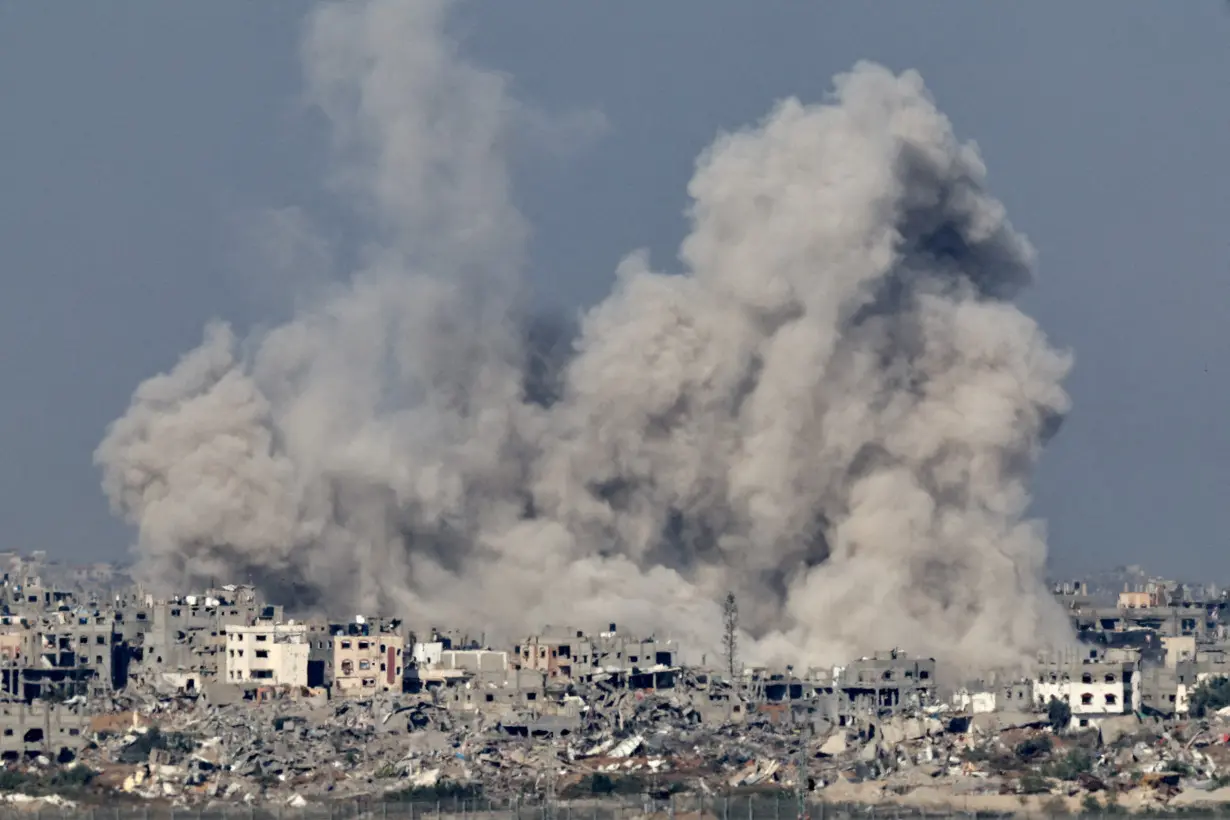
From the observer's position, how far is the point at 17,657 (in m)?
65.2

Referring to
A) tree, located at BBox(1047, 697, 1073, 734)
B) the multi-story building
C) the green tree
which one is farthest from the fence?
the green tree

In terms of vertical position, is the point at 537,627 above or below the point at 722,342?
below

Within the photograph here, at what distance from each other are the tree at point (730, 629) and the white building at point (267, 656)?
22.3 ft

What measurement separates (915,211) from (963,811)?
1763cm

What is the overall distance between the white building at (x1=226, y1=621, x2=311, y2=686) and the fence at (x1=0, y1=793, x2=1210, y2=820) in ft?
32.9

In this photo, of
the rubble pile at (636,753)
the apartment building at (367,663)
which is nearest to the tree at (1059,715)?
the rubble pile at (636,753)

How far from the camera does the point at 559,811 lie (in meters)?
51.8

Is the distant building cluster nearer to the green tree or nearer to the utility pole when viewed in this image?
the green tree

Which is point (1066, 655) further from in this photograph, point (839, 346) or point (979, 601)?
point (839, 346)

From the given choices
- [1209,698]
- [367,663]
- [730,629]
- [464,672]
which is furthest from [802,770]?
[367,663]

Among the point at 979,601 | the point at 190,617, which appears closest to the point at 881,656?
the point at 979,601

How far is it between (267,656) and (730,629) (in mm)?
7558

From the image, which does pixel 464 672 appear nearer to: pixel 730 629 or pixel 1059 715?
pixel 730 629

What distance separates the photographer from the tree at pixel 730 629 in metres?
63.8
